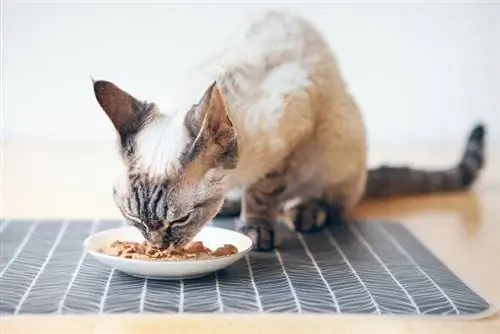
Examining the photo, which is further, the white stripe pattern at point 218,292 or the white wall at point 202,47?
the white wall at point 202,47

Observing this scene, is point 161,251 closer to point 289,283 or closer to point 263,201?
point 289,283

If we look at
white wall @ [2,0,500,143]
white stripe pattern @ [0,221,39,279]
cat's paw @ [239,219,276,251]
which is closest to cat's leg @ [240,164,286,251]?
cat's paw @ [239,219,276,251]

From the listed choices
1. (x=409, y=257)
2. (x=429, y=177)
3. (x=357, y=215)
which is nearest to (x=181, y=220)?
(x=409, y=257)

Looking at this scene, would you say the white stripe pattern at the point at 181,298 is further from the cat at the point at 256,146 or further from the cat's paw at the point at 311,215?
the cat's paw at the point at 311,215

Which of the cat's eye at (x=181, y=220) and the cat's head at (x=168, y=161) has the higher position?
the cat's head at (x=168, y=161)

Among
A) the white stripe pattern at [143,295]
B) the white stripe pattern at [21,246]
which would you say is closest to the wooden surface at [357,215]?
the white stripe pattern at [143,295]

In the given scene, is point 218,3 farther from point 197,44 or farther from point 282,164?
point 282,164

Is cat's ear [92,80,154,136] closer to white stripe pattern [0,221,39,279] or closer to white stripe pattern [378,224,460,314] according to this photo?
white stripe pattern [0,221,39,279]
